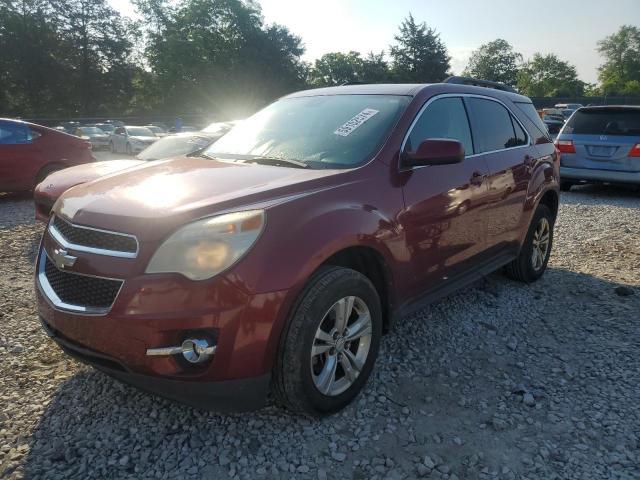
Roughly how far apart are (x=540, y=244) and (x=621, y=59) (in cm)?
10746

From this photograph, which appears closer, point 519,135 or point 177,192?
point 177,192

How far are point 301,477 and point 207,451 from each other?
1.59 feet

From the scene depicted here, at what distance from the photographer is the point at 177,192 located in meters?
2.55

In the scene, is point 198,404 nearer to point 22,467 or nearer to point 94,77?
point 22,467

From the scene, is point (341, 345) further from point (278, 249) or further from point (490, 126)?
point (490, 126)

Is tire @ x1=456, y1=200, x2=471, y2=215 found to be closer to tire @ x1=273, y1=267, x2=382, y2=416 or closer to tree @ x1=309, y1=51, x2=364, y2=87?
tire @ x1=273, y1=267, x2=382, y2=416

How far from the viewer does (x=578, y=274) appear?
5125 millimetres

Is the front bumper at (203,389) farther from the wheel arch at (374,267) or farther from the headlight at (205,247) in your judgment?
the wheel arch at (374,267)

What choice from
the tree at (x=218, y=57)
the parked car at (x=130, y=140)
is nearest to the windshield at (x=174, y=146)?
the parked car at (x=130, y=140)

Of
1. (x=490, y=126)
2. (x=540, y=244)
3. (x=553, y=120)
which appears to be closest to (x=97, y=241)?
(x=490, y=126)

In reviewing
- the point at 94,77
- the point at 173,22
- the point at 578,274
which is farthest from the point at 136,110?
the point at 578,274

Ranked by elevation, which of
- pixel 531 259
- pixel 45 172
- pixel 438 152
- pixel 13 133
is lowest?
pixel 45 172

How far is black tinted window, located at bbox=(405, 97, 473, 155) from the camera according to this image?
3.28 metres

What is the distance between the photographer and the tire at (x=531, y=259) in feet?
15.3
